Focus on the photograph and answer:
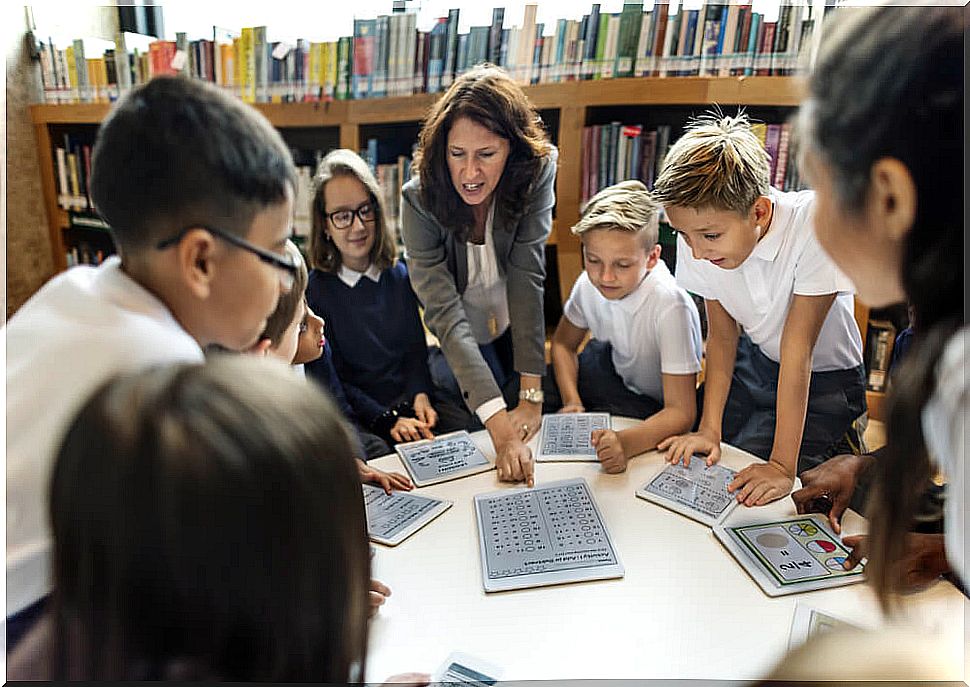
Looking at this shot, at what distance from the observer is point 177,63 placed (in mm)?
1322

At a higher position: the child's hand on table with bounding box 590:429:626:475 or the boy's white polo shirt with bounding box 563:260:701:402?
the boy's white polo shirt with bounding box 563:260:701:402

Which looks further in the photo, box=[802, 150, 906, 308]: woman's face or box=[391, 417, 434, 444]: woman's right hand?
box=[391, 417, 434, 444]: woman's right hand

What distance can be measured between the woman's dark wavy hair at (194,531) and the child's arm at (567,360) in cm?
117

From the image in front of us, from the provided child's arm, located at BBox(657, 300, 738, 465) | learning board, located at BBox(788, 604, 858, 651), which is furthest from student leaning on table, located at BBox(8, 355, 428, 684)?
child's arm, located at BBox(657, 300, 738, 465)

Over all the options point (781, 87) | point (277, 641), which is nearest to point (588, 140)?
point (781, 87)

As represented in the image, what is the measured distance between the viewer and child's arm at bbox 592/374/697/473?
3.84ft

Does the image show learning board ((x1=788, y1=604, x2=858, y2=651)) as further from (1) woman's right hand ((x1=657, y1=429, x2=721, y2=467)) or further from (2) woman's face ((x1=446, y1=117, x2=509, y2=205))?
(2) woman's face ((x1=446, y1=117, x2=509, y2=205))

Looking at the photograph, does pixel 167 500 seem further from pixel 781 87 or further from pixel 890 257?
pixel 781 87

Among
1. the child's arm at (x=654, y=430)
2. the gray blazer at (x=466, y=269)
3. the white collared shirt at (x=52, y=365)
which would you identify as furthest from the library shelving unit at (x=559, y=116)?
the white collared shirt at (x=52, y=365)

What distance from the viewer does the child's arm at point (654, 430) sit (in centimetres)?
117

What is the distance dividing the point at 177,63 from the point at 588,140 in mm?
1216

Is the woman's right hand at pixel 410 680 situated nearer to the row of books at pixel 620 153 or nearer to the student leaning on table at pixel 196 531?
the student leaning on table at pixel 196 531

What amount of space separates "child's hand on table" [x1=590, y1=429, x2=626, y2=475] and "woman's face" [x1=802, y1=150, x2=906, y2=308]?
2.14 ft

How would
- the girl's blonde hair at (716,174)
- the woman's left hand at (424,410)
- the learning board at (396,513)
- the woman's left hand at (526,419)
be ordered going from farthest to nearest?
the woman's left hand at (424,410) < the woman's left hand at (526,419) < the girl's blonde hair at (716,174) < the learning board at (396,513)
